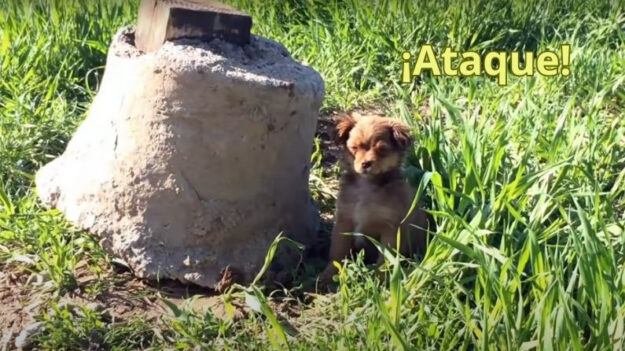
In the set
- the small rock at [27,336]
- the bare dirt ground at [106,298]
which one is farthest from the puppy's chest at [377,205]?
the small rock at [27,336]

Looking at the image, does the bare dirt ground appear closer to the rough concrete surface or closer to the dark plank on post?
the rough concrete surface

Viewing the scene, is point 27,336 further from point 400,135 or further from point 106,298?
point 400,135

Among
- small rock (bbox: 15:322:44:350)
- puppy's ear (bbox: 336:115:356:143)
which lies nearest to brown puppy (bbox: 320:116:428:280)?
puppy's ear (bbox: 336:115:356:143)

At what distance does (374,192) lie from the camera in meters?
4.30

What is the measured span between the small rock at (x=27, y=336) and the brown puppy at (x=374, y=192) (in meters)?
1.18

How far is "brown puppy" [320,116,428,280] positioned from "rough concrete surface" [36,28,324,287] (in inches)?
9.9

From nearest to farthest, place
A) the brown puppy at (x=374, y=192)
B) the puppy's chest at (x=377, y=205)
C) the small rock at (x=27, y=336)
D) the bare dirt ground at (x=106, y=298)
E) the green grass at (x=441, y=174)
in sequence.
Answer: the green grass at (x=441, y=174)
the small rock at (x=27, y=336)
the bare dirt ground at (x=106, y=298)
the brown puppy at (x=374, y=192)
the puppy's chest at (x=377, y=205)

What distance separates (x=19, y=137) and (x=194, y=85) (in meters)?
1.51

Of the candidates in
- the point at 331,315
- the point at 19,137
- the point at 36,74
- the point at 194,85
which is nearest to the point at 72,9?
the point at 36,74

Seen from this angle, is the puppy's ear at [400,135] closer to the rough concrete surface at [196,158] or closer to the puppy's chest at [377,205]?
the puppy's chest at [377,205]

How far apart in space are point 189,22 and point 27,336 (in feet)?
4.67

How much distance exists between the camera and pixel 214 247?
4355 mm

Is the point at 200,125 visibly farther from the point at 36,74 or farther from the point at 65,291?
the point at 36,74

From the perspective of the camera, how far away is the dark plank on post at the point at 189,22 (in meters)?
4.30
